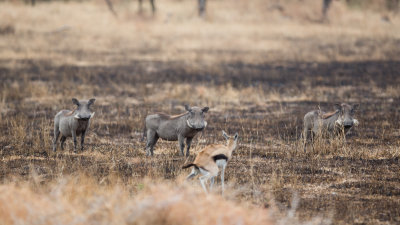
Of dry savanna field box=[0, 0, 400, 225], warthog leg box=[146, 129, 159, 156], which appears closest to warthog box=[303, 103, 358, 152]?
A: dry savanna field box=[0, 0, 400, 225]

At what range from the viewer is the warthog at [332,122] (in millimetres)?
9641

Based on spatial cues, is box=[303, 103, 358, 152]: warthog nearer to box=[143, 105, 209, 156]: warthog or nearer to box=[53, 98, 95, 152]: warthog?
box=[143, 105, 209, 156]: warthog

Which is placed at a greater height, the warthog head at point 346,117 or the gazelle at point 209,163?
the warthog head at point 346,117

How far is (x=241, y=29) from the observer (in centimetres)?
3184

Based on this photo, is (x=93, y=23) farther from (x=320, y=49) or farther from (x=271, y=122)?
(x=271, y=122)

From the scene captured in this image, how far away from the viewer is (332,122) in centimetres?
993

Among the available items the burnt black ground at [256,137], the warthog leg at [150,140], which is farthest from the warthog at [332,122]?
the warthog leg at [150,140]

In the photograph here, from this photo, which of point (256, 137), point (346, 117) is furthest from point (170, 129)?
point (346, 117)

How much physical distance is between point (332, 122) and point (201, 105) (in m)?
5.45

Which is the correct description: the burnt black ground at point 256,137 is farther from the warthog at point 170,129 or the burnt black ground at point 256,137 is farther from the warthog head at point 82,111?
the warthog head at point 82,111

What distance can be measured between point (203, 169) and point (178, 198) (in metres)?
1.62

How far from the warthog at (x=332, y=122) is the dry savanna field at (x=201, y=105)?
0.25 m

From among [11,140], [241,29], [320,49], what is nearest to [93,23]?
[241,29]

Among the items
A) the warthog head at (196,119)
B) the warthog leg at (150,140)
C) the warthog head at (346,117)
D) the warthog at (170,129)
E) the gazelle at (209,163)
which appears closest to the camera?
the gazelle at (209,163)
